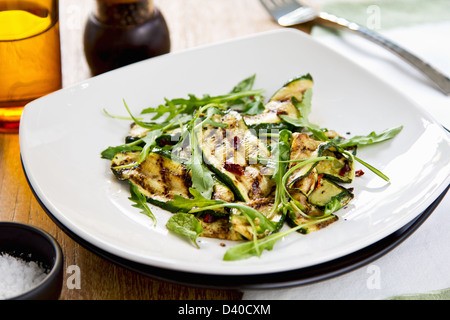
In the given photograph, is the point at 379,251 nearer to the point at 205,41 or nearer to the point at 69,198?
the point at 69,198

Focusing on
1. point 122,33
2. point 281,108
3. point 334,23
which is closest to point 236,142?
point 281,108

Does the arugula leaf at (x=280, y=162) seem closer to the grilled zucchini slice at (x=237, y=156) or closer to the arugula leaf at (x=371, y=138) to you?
the grilled zucchini slice at (x=237, y=156)

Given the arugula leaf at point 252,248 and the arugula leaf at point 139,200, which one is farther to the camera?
the arugula leaf at point 139,200

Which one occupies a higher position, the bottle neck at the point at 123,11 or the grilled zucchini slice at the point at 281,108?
the bottle neck at the point at 123,11

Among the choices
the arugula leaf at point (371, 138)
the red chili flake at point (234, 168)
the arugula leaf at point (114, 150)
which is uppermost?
the arugula leaf at point (371, 138)

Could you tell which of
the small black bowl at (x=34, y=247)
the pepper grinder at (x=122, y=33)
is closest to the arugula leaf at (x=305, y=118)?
the pepper grinder at (x=122, y=33)
